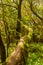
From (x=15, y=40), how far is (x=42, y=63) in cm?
311

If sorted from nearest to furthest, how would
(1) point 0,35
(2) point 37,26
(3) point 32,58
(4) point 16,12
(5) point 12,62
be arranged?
(5) point 12,62 < (1) point 0,35 < (4) point 16,12 < (2) point 37,26 < (3) point 32,58

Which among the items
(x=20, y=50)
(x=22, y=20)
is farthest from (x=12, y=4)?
(x=20, y=50)

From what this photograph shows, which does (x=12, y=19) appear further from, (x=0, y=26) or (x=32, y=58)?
(x=32, y=58)

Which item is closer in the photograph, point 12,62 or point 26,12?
point 12,62

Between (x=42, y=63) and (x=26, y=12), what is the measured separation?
8.94 ft

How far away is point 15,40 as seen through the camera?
22.4ft

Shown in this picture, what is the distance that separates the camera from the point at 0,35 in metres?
6.51

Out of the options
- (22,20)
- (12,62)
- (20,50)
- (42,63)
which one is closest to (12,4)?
(22,20)

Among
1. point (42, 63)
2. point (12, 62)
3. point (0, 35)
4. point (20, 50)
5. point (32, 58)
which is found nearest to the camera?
point (12, 62)

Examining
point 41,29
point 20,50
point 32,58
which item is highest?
point 20,50

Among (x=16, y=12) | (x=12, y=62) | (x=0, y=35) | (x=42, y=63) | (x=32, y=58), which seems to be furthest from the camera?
(x=32, y=58)

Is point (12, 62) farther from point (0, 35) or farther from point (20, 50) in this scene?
point (0, 35)

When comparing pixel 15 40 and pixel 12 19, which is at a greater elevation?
pixel 12 19

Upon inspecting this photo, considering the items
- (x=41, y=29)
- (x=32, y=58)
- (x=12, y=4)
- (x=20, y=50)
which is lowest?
(x=32, y=58)
